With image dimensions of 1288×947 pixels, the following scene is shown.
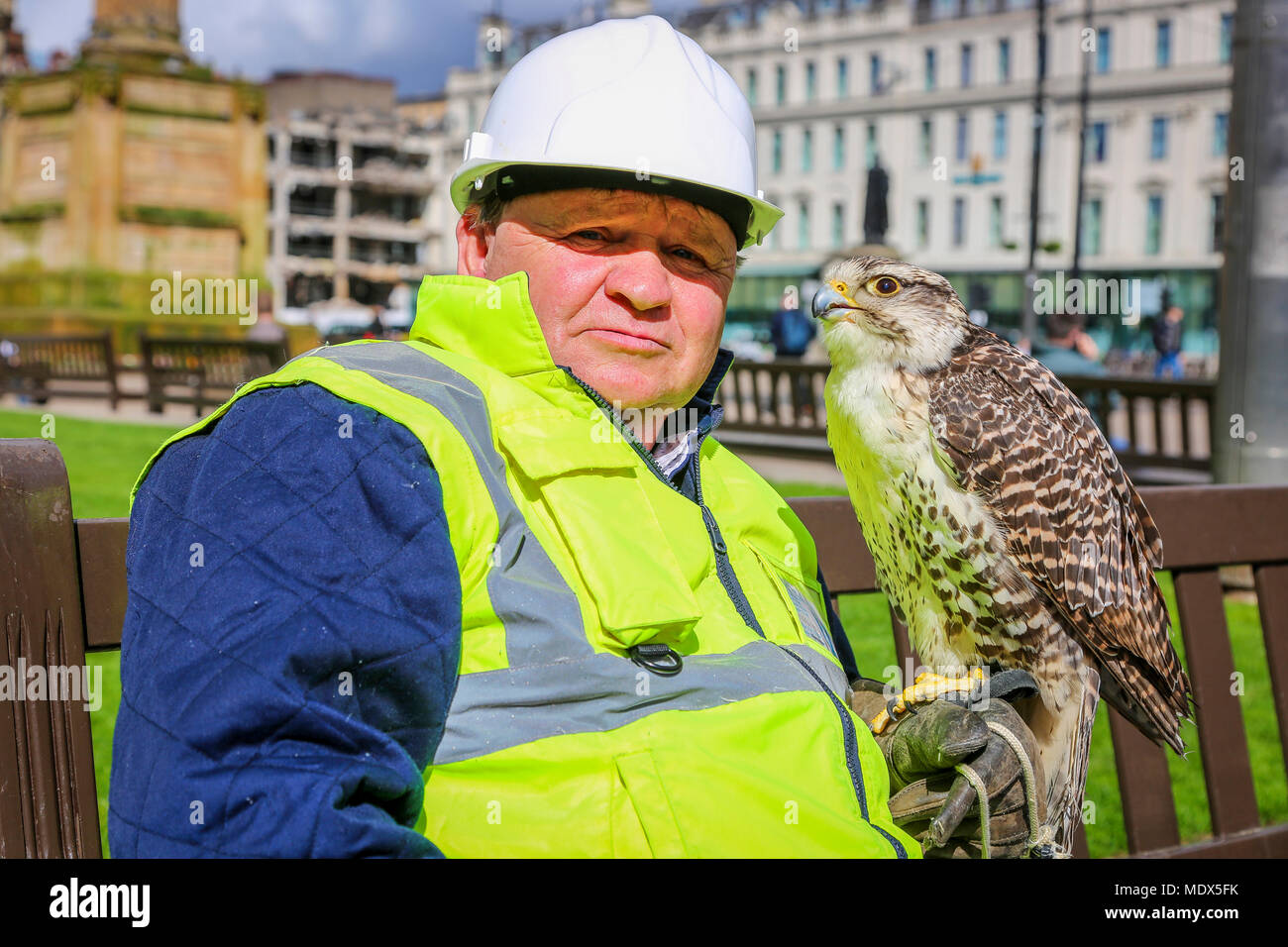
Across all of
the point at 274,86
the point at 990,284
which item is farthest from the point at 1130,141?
the point at 274,86

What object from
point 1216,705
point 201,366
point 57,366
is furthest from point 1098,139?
point 1216,705

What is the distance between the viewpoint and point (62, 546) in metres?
2.01

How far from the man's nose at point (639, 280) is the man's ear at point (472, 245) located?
260 millimetres

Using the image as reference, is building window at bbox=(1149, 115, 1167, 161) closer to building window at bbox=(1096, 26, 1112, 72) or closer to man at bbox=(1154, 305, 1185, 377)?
building window at bbox=(1096, 26, 1112, 72)

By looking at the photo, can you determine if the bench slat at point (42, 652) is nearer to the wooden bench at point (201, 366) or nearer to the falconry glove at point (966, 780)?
the falconry glove at point (966, 780)

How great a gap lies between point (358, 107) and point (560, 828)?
95858mm

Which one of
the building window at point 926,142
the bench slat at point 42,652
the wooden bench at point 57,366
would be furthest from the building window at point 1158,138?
the bench slat at point 42,652

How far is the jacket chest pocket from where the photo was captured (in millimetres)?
2225

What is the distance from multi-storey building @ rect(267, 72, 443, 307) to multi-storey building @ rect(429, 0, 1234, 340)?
2643 centimetres

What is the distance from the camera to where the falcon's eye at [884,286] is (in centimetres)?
293

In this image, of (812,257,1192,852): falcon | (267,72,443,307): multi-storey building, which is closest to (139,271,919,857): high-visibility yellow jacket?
(812,257,1192,852): falcon

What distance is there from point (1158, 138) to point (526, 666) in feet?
212

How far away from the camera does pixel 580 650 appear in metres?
1.71

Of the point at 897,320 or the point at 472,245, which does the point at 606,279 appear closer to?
the point at 472,245
